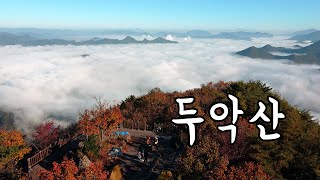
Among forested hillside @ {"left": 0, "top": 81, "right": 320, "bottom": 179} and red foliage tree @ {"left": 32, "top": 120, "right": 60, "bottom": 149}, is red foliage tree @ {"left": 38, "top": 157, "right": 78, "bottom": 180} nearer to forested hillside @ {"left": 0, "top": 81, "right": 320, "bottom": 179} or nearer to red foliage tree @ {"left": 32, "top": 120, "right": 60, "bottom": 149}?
forested hillside @ {"left": 0, "top": 81, "right": 320, "bottom": 179}

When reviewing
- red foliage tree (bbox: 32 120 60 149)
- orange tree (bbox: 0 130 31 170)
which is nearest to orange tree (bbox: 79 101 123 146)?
orange tree (bbox: 0 130 31 170)

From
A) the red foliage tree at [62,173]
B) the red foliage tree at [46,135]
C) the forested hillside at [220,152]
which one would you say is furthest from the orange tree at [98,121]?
the red foliage tree at [46,135]

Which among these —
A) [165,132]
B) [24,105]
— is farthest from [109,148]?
[24,105]

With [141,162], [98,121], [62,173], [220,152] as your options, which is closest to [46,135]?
[98,121]

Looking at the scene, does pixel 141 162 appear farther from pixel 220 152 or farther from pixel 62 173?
pixel 62 173

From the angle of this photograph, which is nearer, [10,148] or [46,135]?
[10,148]

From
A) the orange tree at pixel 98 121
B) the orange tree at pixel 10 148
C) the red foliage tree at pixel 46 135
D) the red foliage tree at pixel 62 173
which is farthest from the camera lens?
the red foliage tree at pixel 46 135

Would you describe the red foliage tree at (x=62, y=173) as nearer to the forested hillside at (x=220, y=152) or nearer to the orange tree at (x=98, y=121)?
the forested hillside at (x=220, y=152)

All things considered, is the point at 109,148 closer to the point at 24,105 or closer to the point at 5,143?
the point at 5,143
